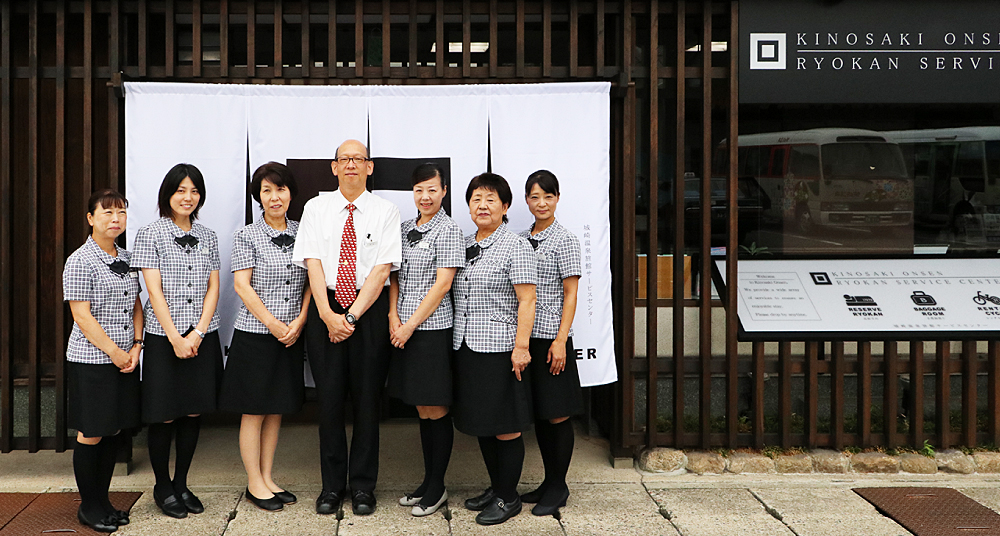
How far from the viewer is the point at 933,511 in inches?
193

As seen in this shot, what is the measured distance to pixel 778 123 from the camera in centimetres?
729

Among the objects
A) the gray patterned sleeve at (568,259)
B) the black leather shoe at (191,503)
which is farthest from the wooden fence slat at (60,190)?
the gray patterned sleeve at (568,259)

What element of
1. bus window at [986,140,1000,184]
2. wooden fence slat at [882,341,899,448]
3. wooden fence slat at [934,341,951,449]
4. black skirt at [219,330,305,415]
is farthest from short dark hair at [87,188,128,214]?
bus window at [986,140,1000,184]

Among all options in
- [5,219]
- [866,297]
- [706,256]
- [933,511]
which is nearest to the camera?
[933,511]

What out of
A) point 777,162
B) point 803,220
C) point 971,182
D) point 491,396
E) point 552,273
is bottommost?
point 491,396

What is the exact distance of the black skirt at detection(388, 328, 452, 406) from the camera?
4.64 metres

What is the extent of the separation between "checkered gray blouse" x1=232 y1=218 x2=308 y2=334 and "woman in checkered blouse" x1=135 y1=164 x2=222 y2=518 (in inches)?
8.1

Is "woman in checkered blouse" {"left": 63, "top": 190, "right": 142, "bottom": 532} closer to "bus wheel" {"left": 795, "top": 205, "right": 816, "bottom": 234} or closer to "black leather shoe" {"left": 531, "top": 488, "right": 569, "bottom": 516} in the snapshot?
"black leather shoe" {"left": 531, "top": 488, "right": 569, "bottom": 516}

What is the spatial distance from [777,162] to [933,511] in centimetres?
360

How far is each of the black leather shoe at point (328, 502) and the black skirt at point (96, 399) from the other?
121 cm

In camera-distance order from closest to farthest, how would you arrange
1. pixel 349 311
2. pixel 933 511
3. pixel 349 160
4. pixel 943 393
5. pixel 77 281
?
1. pixel 77 281
2. pixel 349 311
3. pixel 349 160
4. pixel 933 511
5. pixel 943 393

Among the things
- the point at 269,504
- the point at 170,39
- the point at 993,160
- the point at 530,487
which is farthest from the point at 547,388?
the point at 993,160

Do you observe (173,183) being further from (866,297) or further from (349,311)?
(866,297)

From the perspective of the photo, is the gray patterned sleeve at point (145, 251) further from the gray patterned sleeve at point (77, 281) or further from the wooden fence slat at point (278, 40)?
the wooden fence slat at point (278, 40)
